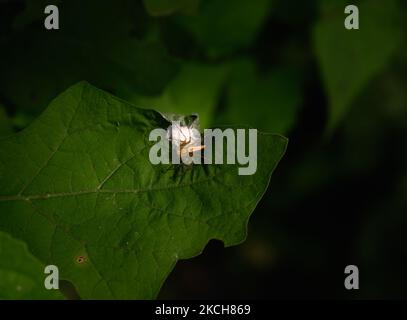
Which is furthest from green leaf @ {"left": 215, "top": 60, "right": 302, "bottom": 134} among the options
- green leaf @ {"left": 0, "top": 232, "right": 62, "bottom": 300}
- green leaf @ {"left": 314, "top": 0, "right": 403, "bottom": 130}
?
green leaf @ {"left": 0, "top": 232, "right": 62, "bottom": 300}

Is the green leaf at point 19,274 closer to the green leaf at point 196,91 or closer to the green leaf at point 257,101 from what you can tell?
the green leaf at point 196,91

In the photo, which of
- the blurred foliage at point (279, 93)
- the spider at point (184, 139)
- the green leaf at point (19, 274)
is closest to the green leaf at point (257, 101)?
the blurred foliage at point (279, 93)

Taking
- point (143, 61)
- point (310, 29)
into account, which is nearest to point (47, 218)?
point (143, 61)

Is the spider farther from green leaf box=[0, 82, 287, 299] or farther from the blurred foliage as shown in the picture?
the blurred foliage

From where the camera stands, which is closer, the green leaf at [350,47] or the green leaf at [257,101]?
the green leaf at [350,47]

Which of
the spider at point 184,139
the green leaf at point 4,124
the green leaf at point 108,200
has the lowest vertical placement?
the green leaf at point 108,200

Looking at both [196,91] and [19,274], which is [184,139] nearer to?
[19,274]

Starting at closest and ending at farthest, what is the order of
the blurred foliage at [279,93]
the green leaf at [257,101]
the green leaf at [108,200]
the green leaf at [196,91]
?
the green leaf at [108,200]
the blurred foliage at [279,93]
the green leaf at [196,91]
the green leaf at [257,101]

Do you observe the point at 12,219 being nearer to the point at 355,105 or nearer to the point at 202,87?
the point at 202,87

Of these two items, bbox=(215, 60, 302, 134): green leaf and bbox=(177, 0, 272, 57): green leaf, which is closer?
bbox=(177, 0, 272, 57): green leaf
